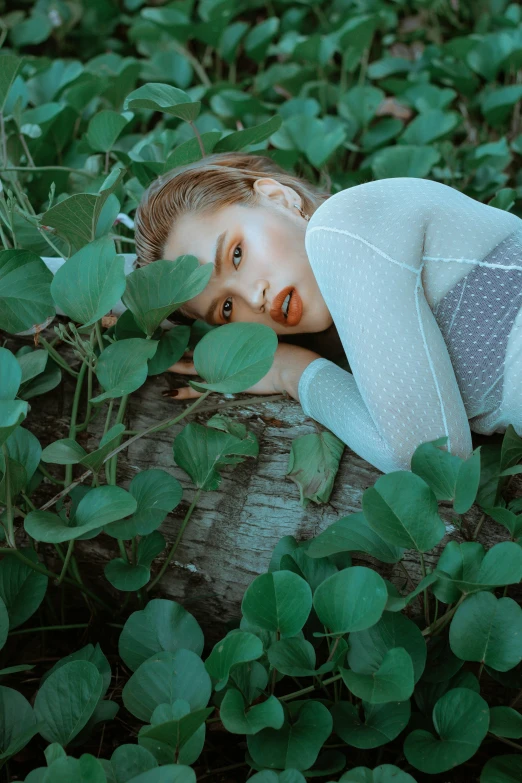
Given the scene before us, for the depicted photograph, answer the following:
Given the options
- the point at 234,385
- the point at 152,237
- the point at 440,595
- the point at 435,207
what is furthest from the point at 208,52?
the point at 440,595

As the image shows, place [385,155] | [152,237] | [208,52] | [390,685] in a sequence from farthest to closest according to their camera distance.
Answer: [208,52]
[385,155]
[152,237]
[390,685]

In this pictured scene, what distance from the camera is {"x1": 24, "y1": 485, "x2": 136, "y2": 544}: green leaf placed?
33.0 inches

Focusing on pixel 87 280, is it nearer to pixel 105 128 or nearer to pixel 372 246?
pixel 372 246

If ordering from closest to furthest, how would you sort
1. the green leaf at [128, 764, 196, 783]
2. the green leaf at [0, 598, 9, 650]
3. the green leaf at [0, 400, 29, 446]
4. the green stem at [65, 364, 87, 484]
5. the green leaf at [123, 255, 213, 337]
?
the green leaf at [128, 764, 196, 783]
the green leaf at [0, 400, 29, 446]
the green leaf at [0, 598, 9, 650]
the green leaf at [123, 255, 213, 337]
the green stem at [65, 364, 87, 484]

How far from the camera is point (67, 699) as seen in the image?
33.8 inches

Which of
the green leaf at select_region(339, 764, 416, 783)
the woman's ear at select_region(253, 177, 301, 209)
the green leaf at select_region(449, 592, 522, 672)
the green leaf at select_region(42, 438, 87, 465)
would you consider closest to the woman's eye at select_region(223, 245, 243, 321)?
the woman's ear at select_region(253, 177, 301, 209)

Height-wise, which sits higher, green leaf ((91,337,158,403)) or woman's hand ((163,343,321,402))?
green leaf ((91,337,158,403))

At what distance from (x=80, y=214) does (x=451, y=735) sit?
0.75m

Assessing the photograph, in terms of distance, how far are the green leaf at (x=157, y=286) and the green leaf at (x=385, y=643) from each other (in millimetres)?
443

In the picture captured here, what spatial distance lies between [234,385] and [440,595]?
1.04 ft

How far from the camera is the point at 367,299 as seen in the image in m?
0.98

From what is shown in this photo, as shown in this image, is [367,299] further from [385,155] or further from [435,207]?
[385,155]

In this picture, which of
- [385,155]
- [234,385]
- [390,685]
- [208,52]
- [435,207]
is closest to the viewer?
[390,685]

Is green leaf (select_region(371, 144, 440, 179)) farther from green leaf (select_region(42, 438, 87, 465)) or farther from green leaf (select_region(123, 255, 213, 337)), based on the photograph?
green leaf (select_region(42, 438, 87, 465))
